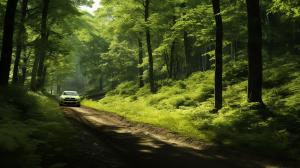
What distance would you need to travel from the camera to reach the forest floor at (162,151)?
10.1 m

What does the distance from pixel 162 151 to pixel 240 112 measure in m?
5.72

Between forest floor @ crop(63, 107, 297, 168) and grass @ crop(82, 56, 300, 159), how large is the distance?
869 millimetres

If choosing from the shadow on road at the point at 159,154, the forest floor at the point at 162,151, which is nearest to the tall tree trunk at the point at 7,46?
the forest floor at the point at 162,151

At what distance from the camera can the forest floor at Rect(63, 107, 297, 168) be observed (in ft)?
33.0

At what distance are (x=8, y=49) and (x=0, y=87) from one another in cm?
218

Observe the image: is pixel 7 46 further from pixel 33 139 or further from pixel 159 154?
pixel 159 154

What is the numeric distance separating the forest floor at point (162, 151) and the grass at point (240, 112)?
87cm

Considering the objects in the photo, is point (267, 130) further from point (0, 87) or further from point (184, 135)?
point (0, 87)

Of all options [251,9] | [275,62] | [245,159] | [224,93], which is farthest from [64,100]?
[245,159]

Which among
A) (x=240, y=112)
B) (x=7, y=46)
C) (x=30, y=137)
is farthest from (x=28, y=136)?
(x=240, y=112)

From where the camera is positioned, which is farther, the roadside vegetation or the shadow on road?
the shadow on road

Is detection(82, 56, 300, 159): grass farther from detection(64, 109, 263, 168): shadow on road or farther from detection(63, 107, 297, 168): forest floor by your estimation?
detection(64, 109, 263, 168): shadow on road

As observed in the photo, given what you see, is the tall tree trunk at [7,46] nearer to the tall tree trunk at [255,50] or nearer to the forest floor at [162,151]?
the forest floor at [162,151]

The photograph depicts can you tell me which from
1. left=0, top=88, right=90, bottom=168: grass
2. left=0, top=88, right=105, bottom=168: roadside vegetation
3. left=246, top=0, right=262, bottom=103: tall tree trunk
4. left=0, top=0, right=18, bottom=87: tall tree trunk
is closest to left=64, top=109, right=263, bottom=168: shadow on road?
left=0, top=88, right=105, bottom=168: roadside vegetation
